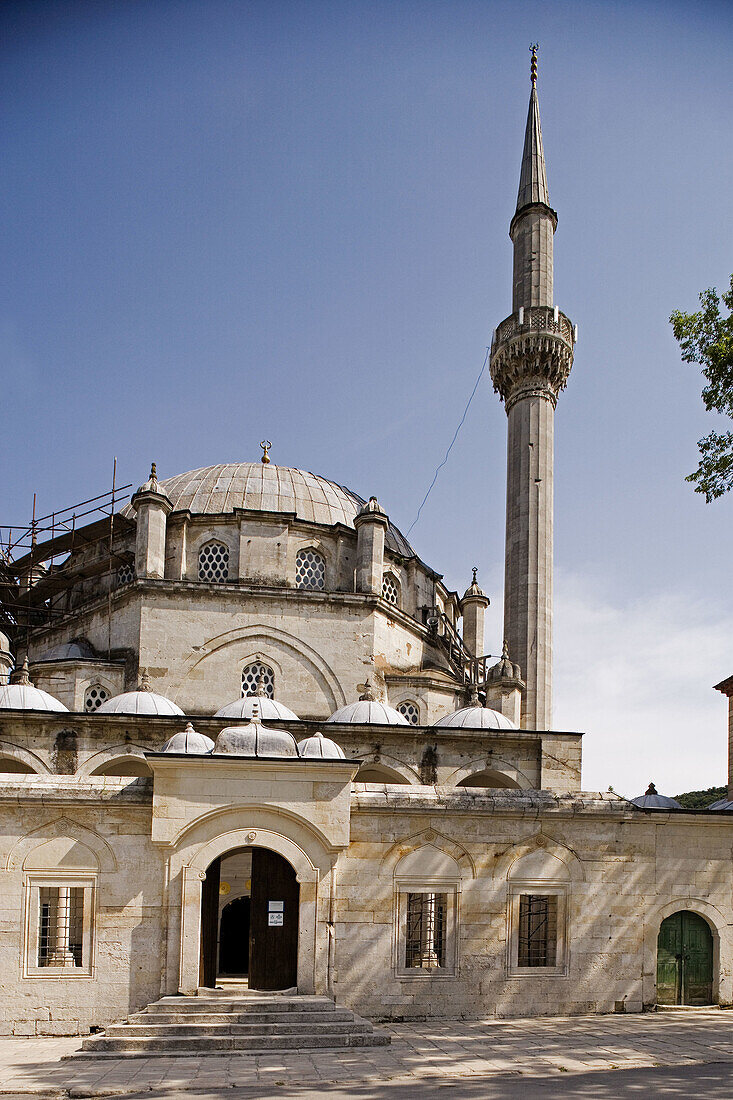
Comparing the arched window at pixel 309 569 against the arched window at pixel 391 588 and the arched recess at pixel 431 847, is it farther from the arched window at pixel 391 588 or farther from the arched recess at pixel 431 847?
the arched recess at pixel 431 847

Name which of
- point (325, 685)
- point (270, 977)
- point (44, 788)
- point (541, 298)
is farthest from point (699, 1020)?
point (541, 298)

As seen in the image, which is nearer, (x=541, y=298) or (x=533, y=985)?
(x=533, y=985)

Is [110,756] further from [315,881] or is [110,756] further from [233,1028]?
[233,1028]

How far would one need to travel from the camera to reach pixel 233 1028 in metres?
11.4

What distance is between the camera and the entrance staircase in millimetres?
11016

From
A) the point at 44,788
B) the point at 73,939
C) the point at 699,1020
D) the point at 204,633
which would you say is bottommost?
the point at 699,1020

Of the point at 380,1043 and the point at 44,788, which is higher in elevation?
the point at 44,788

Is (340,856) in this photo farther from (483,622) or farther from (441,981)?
(483,622)

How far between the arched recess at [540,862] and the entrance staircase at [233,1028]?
3.02 metres

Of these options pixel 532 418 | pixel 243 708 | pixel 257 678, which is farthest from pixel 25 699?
pixel 532 418

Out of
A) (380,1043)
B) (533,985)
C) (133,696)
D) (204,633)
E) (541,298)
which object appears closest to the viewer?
(380,1043)

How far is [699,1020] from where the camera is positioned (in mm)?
13250

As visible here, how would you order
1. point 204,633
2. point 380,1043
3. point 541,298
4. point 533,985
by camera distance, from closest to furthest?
point 380,1043, point 533,985, point 204,633, point 541,298

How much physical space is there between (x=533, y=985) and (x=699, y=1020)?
2.21 meters
